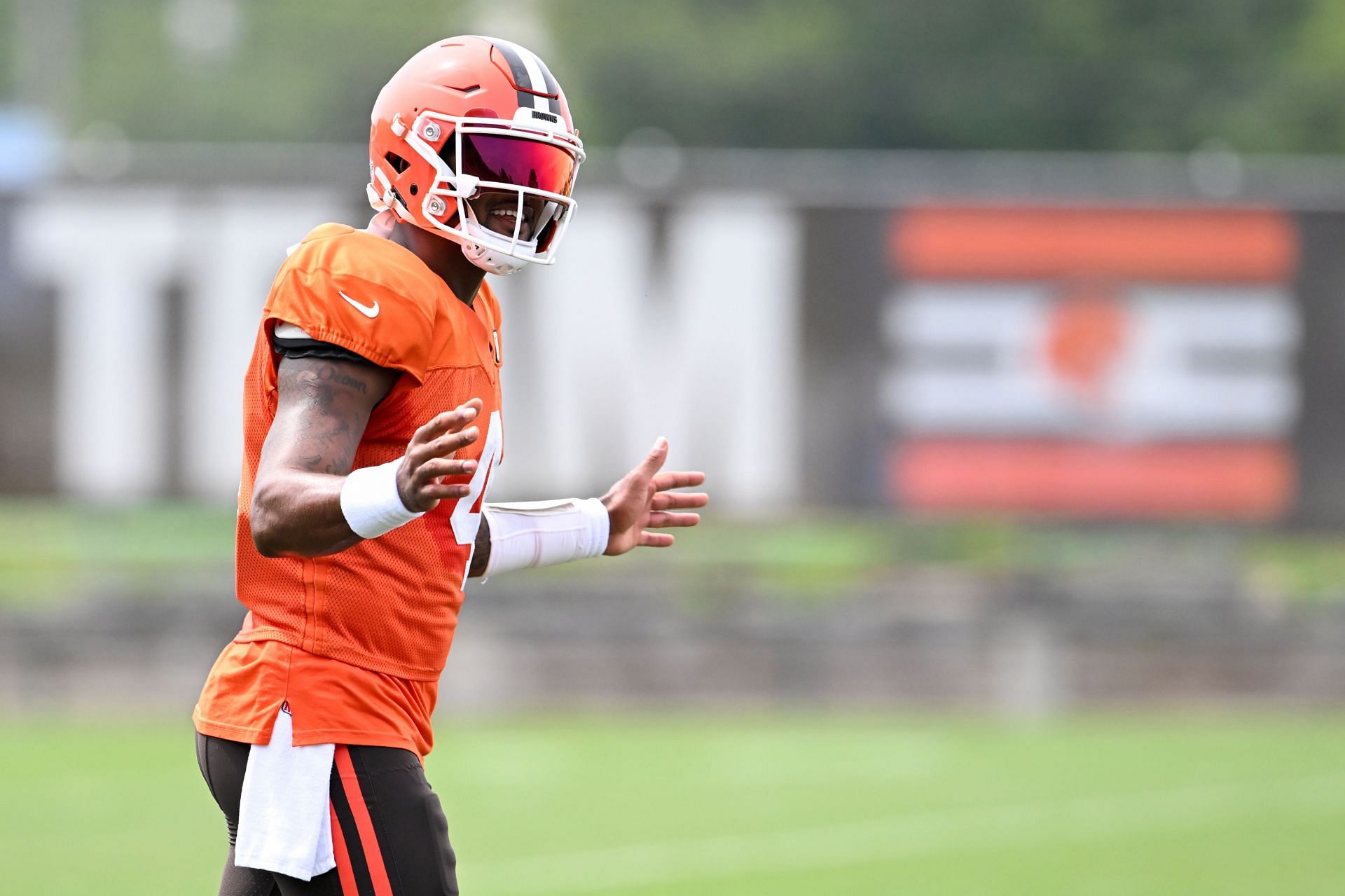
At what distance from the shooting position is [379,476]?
2.92m

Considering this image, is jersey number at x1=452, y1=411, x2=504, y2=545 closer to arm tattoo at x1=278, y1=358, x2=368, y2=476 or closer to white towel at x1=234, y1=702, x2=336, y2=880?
arm tattoo at x1=278, y1=358, x2=368, y2=476

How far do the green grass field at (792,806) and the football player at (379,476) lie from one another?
4142 mm

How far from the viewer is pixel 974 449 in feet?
39.7

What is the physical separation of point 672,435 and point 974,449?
1930mm

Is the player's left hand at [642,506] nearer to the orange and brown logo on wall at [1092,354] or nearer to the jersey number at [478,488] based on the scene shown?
the jersey number at [478,488]

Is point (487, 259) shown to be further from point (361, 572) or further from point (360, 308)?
point (361, 572)

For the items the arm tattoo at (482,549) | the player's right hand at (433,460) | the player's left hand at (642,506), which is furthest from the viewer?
the player's left hand at (642,506)

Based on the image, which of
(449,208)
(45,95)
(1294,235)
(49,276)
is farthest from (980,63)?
(449,208)

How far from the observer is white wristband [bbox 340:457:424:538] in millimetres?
2895

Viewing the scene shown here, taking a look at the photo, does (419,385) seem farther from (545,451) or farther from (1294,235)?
(1294,235)

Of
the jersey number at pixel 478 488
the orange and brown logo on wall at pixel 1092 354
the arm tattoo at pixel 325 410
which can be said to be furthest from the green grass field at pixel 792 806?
the arm tattoo at pixel 325 410

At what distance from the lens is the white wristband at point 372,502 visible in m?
2.89

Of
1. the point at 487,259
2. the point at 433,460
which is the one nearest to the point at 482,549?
the point at 487,259

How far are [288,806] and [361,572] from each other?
1.34 ft
